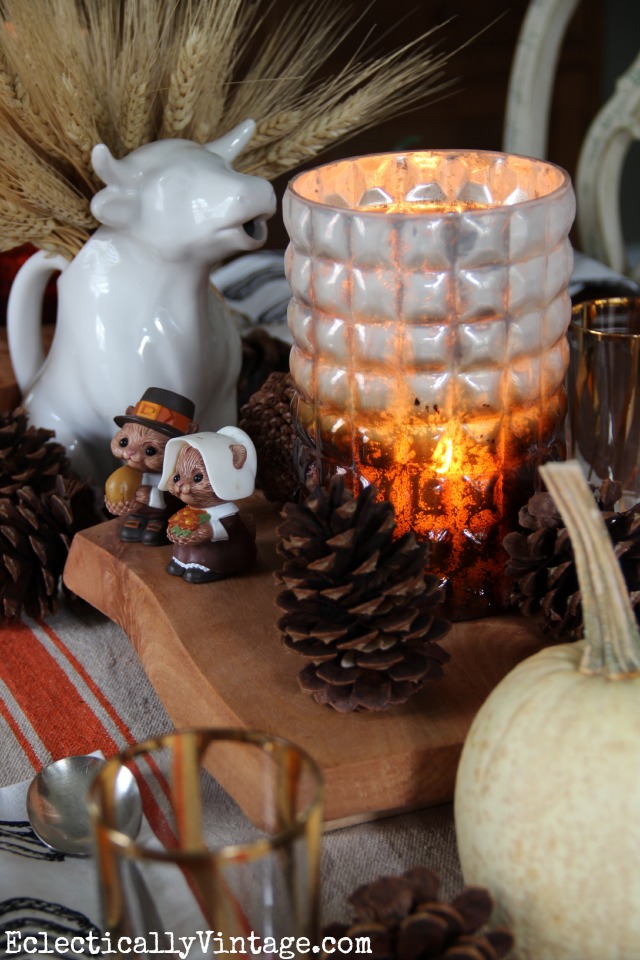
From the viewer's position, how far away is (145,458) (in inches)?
22.1

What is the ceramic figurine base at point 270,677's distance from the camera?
430mm

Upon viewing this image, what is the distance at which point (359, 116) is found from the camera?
725mm

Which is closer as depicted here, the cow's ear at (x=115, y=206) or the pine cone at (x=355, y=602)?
the pine cone at (x=355, y=602)

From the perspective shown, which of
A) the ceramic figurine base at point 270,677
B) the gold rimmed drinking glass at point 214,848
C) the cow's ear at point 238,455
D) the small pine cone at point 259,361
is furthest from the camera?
the small pine cone at point 259,361

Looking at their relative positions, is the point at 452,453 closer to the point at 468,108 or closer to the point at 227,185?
the point at 227,185

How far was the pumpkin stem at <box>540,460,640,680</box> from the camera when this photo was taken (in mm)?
341

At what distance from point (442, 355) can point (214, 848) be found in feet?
0.72

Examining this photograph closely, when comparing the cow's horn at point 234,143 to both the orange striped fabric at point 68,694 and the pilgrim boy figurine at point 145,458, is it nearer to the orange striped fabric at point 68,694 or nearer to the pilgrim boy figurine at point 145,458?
the pilgrim boy figurine at point 145,458

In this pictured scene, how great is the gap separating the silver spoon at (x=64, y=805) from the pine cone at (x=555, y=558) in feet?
0.68

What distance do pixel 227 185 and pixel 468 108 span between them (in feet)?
2.73

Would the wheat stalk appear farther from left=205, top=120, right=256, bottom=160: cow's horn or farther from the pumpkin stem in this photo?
the pumpkin stem

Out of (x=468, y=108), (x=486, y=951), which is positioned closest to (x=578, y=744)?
(x=486, y=951)
